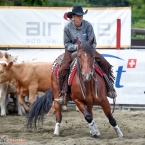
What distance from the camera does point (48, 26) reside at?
1496 cm

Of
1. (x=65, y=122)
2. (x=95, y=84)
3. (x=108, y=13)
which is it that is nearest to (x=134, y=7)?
(x=108, y=13)

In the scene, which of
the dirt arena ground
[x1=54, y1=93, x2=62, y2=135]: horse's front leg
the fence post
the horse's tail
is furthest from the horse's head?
the fence post

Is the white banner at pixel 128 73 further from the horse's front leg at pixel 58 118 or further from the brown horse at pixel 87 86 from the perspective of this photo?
the brown horse at pixel 87 86

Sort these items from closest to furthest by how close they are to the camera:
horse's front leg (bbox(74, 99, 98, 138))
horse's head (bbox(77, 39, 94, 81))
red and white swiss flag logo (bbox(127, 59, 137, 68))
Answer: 1. horse's head (bbox(77, 39, 94, 81))
2. horse's front leg (bbox(74, 99, 98, 138))
3. red and white swiss flag logo (bbox(127, 59, 137, 68))

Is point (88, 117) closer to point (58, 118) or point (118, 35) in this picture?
point (58, 118)

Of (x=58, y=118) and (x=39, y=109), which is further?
(x=39, y=109)

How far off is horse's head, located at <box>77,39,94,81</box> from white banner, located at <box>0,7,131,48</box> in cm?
560

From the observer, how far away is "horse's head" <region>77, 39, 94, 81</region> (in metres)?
8.88

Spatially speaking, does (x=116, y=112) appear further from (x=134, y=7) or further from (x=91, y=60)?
(x=134, y=7)

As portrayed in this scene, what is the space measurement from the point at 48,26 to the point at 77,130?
4837 millimetres

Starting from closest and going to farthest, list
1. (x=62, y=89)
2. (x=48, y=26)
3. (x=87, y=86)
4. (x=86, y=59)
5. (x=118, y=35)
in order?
(x=86, y=59)
(x=87, y=86)
(x=62, y=89)
(x=118, y=35)
(x=48, y=26)

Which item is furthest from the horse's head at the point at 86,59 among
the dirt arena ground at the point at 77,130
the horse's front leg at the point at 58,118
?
the horse's front leg at the point at 58,118

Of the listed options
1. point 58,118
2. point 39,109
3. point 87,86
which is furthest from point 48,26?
point 87,86

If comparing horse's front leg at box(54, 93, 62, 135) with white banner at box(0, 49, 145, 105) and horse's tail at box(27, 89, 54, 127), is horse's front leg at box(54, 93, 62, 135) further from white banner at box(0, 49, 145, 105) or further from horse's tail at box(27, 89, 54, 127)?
white banner at box(0, 49, 145, 105)
